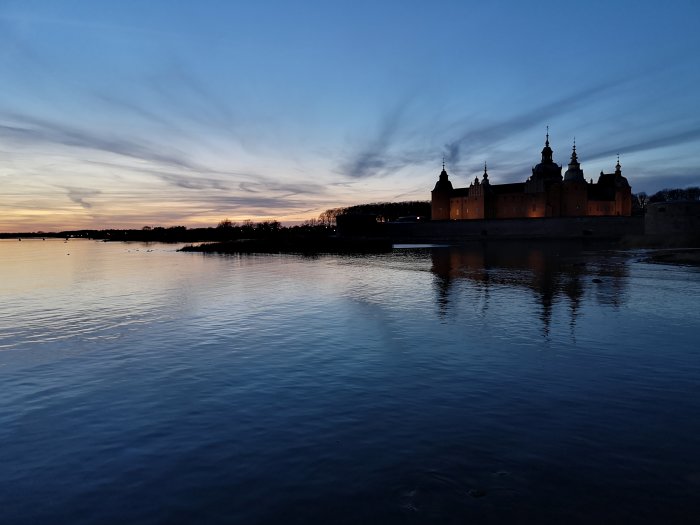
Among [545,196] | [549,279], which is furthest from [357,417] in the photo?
[545,196]

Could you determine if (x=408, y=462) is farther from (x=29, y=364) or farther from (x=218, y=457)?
(x=29, y=364)

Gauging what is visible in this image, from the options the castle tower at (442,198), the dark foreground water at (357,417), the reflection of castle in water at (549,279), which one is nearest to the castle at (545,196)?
the castle tower at (442,198)

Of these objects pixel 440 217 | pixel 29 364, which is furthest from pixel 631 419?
pixel 440 217

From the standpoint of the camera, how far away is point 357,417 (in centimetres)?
783

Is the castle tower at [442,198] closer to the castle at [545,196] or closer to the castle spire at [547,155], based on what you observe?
the castle at [545,196]

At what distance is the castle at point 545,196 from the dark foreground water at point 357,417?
79.5 metres

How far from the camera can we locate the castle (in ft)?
292

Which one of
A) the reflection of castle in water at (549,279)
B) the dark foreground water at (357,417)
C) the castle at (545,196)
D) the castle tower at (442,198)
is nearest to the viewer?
the dark foreground water at (357,417)

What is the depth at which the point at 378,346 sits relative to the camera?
1263cm

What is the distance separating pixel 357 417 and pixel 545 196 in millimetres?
92799

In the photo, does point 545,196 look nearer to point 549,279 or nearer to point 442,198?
point 442,198

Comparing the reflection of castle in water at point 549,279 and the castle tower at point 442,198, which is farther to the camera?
the castle tower at point 442,198

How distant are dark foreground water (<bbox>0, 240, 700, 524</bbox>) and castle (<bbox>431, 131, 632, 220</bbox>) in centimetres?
7949

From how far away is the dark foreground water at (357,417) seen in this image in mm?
5441
